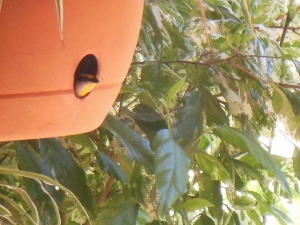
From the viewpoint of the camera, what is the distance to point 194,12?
26.9 inches

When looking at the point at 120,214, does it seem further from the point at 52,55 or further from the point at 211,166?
the point at 52,55

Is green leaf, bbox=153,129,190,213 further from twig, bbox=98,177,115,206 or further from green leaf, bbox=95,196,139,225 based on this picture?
twig, bbox=98,177,115,206

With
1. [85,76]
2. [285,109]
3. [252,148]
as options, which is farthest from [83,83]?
[285,109]

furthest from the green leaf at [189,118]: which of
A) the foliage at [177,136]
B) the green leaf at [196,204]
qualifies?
the green leaf at [196,204]

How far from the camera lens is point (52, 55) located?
0.36m

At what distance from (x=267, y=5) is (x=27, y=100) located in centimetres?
47

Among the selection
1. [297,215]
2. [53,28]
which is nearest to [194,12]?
[53,28]

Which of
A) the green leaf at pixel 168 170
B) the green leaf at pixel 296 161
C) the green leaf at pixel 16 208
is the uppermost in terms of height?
the green leaf at pixel 168 170

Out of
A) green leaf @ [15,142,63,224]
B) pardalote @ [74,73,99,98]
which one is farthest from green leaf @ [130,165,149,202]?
pardalote @ [74,73,99,98]

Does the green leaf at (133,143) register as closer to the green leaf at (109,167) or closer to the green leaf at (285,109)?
the green leaf at (109,167)

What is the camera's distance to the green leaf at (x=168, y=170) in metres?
0.46

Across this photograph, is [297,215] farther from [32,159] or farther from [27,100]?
[27,100]

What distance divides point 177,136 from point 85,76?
203mm

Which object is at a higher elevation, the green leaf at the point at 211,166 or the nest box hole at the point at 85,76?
the nest box hole at the point at 85,76
